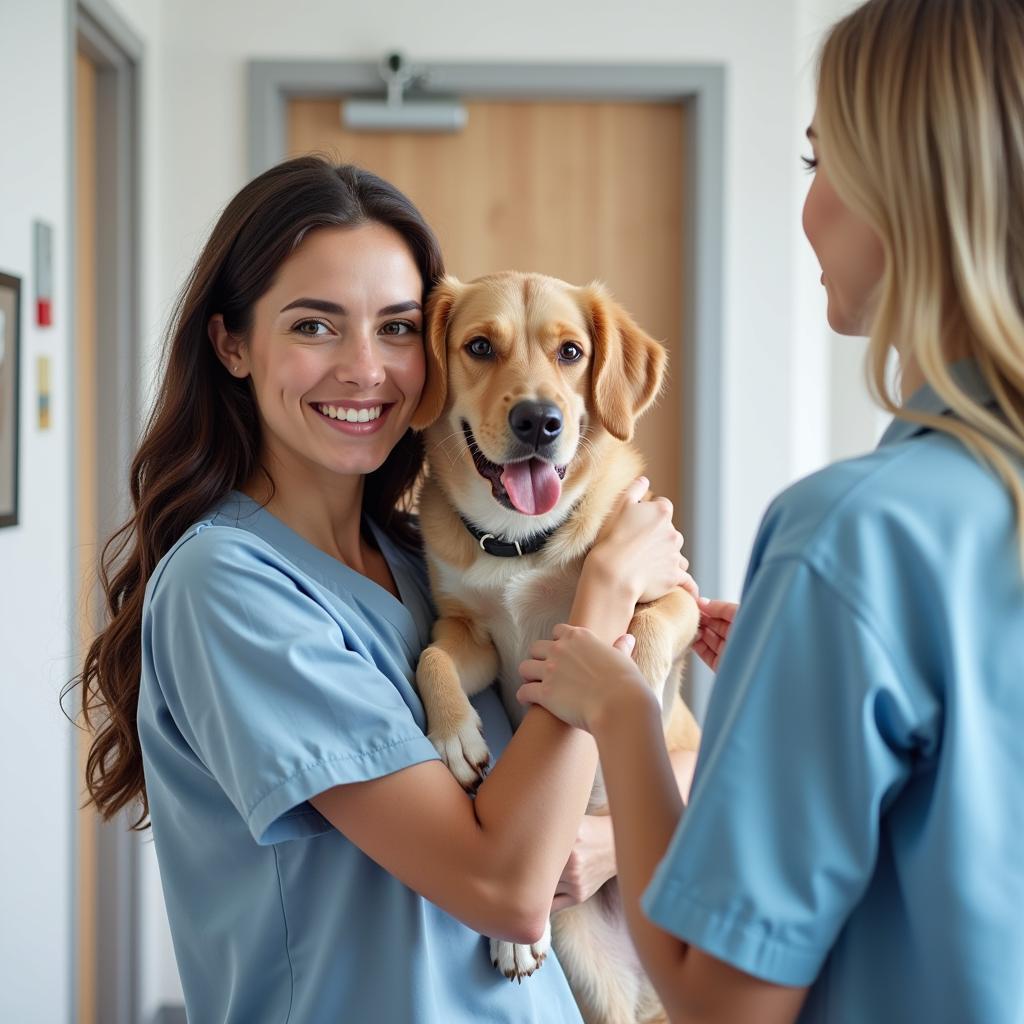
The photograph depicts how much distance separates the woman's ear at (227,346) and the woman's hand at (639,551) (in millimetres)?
469

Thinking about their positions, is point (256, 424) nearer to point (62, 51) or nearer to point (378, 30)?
point (62, 51)

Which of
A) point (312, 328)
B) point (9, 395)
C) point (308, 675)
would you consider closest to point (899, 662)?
point (308, 675)

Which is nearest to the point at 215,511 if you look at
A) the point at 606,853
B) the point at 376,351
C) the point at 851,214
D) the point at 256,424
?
the point at 256,424

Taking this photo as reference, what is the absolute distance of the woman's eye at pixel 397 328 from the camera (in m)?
1.23

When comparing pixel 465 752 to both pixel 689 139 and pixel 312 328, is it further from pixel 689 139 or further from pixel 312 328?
pixel 689 139

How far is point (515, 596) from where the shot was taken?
1.37 meters

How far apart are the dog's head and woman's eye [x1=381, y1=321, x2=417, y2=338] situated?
1.8 inches

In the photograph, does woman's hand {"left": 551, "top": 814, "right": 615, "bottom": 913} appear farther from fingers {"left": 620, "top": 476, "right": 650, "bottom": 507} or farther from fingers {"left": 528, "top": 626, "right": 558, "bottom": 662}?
fingers {"left": 620, "top": 476, "right": 650, "bottom": 507}

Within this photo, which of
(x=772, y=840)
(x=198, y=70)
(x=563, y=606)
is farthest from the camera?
(x=198, y=70)

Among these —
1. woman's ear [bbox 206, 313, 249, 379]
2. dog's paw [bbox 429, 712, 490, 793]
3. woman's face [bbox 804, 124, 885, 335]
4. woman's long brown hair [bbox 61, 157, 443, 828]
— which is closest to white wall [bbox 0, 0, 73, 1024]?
woman's long brown hair [bbox 61, 157, 443, 828]

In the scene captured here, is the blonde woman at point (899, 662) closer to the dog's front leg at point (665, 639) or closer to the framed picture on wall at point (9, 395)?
the dog's front leg at point (665, 639)

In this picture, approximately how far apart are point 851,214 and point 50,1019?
87.7 inches

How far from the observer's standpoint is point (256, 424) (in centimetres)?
128

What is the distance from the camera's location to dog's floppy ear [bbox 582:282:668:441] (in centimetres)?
150
